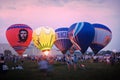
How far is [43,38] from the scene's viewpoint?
2377 centimetres

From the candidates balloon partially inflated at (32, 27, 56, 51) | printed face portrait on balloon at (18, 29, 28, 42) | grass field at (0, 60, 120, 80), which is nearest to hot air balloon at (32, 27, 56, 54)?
balloon partially inflated at (32, 27, 56, 51)

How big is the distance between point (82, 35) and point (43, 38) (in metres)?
3.80

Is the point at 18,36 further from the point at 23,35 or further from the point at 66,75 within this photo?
the point at 66,75

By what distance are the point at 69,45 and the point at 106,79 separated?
1709cm

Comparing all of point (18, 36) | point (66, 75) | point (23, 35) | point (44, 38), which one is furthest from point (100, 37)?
point (66, 75)

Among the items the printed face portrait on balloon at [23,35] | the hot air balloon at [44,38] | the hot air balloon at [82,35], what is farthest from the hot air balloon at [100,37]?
the printed face portrait on balloon at [23,35]

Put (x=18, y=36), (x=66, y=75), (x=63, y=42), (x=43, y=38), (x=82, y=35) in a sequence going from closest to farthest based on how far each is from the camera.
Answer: (x=66, y=75)
(x=18, y=36)
(x=82, y=35)
(x=43, y=38)
(x=63, y=42)

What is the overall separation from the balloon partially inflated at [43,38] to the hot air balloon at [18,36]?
3.65 ft

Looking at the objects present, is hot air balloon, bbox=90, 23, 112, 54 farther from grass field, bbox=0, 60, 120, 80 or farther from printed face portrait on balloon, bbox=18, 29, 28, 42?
grass field, bbox=0, 60, 120, 80

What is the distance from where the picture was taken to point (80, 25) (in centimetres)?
2450

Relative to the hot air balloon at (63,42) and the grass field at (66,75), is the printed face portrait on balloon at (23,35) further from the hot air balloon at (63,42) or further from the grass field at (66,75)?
the grass field at (66,75)

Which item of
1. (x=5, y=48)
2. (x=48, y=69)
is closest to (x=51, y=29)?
(x=48, y=69)

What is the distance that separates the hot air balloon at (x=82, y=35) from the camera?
77.1ft

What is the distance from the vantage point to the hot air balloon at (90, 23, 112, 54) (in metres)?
25.3
